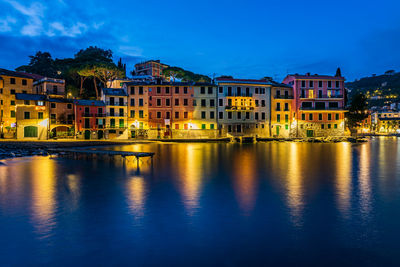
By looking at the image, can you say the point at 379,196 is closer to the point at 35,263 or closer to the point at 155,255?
the point at 155,255

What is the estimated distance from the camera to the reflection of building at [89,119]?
2208 inches

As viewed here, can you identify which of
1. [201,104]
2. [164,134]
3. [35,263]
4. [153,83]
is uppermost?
[153,83]

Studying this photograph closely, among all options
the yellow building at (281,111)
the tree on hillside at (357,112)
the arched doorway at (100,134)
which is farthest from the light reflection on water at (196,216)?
the tree on hillside at (357,112)

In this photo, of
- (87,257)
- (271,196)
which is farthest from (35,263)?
(271,196)

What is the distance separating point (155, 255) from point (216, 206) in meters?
5.41

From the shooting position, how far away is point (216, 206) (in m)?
13.6

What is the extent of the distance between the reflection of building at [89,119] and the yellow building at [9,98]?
11.3m

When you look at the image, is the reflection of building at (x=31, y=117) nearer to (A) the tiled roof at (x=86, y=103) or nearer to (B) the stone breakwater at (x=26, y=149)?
(A) the tiled roof at (x=86, y=103)

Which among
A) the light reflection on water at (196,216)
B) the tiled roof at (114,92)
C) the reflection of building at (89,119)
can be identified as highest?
the tiled roof at (114,92)

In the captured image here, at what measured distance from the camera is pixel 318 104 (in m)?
66.3

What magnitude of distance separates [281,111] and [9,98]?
2178 inches

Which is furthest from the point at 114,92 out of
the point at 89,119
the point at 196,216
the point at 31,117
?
the point at 196,216

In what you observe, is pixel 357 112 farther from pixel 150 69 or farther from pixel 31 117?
pixel 31 117


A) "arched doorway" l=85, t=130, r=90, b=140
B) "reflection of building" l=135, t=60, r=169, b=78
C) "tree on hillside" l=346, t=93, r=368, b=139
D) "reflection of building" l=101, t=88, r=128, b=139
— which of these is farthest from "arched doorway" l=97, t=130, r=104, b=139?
"tree on hillside" l=346, t=93, r=368, b=139
